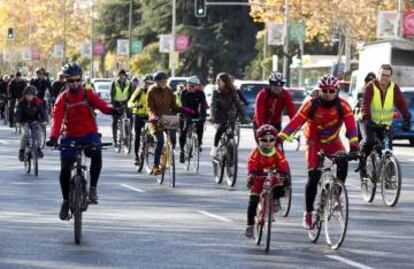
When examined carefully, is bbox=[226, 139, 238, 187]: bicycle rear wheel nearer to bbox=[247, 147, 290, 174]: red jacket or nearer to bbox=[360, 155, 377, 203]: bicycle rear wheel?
bbox=[360, 155, 377, 203]: bicycle rear wheel

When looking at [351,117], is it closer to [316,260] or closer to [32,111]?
[316,260]

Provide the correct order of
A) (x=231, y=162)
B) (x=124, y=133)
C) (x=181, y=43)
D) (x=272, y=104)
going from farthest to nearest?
(x=181, y=43) < (x=124, y=133) < (x=231, y=162) < (x=272, y=104)

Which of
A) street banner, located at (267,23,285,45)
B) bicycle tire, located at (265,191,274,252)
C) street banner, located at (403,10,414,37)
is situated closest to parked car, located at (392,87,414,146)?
bicycle tire, located at (265,191,274,252)

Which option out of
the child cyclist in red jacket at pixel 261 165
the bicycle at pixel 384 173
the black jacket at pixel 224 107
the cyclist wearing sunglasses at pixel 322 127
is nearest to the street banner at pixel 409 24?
the black jacket at pixel 224 107

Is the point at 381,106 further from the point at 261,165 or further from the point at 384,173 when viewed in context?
the point at 261,165

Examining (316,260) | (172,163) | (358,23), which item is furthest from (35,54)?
(316,260)

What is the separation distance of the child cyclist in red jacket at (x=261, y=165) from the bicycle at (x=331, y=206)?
1.36 feet

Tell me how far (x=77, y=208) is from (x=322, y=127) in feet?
8.54

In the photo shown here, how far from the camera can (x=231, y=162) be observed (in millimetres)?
20719

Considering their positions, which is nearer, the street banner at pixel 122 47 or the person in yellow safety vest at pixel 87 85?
the person in yellow safety vest at pixel 87 85

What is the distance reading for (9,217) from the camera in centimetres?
1592

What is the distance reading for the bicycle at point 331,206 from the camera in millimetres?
12992

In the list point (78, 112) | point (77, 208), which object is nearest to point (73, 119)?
point (78, 112)

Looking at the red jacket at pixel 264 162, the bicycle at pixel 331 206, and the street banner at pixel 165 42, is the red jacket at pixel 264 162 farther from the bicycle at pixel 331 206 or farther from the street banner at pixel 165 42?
the street banner at pixel 165 42
